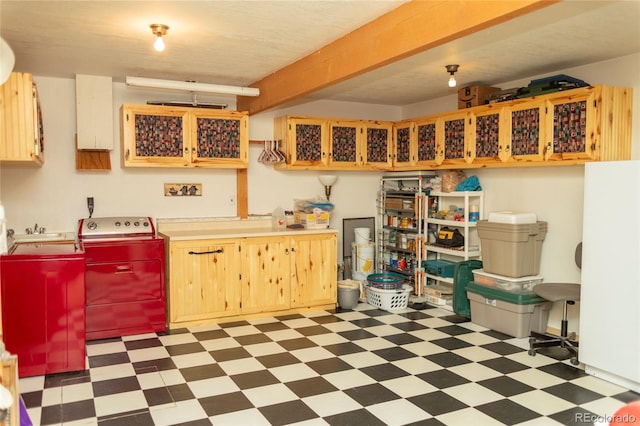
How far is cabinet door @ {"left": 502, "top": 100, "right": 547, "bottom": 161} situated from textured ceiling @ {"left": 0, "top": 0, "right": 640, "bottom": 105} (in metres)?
0.38

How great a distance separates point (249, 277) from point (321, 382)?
1.87 m

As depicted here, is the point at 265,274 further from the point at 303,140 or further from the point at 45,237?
the point at 45,237

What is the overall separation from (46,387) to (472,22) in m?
3.59

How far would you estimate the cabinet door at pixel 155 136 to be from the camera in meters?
5.08

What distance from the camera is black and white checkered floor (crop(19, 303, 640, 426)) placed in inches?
124

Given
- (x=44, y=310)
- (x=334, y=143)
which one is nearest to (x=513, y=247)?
(x=334, y=143)

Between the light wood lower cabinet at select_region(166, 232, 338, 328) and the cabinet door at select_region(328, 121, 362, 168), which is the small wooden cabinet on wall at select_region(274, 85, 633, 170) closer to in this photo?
the cabinet door at select_region(328, 121, 362, 168)

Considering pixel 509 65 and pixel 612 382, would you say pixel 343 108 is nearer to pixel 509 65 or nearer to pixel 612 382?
pixel 509 65

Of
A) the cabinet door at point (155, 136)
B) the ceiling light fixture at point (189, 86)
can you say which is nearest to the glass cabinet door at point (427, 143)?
the ceiling light fixture at point (189, 86)

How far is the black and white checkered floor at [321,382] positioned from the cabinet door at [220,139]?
1756 millimetres

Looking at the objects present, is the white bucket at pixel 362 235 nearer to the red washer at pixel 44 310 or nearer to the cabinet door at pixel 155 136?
the cabinet door at pixel 155 136

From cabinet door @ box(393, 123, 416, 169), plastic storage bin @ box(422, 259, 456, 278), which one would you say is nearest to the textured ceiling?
cabinet door @ box(393, 123, 416, 169)

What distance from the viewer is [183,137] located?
5.30m

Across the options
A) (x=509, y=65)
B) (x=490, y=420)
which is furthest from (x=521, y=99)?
(x=490, y=420)
